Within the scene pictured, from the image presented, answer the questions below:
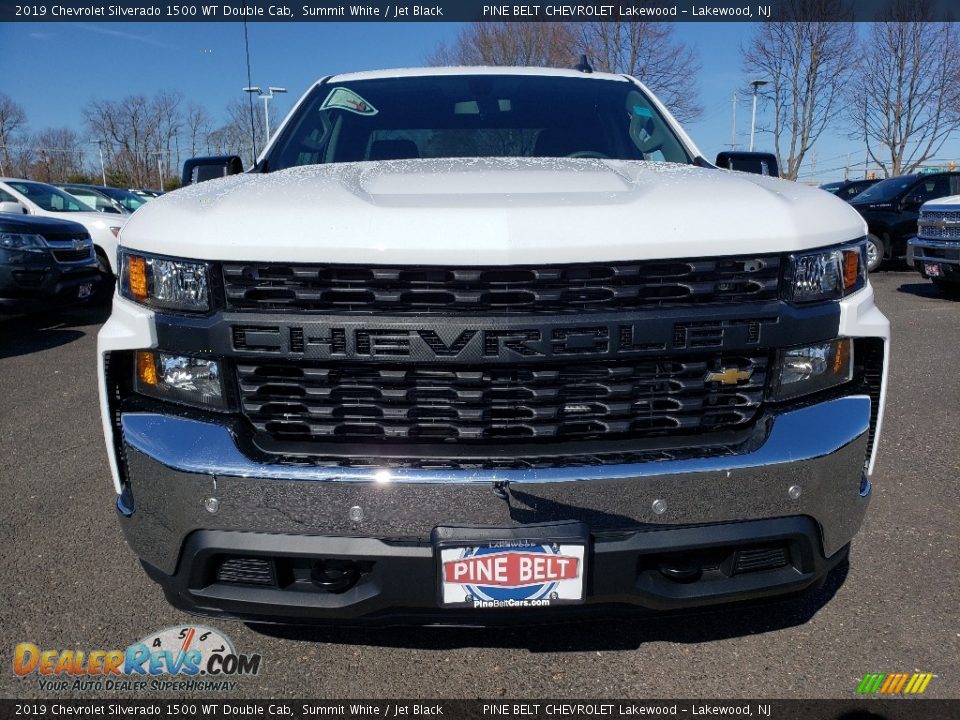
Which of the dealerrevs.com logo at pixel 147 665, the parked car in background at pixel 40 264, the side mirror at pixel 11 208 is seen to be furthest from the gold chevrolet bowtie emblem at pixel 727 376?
the side mirror at pixel 11 208

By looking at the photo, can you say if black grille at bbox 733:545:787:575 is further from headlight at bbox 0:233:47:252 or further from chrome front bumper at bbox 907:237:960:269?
chrome front bumper at bbox 907:237:960:269

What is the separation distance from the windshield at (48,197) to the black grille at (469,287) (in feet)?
32.9

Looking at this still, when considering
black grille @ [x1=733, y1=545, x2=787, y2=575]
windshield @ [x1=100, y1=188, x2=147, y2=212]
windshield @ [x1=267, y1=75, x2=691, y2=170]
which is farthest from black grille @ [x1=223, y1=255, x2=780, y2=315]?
windshield @ [x1=100, y1=188, x2=147, y2=212]

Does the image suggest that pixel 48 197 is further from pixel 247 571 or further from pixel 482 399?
pixel 482 399

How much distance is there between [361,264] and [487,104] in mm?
1796

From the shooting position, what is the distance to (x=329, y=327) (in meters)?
1.62

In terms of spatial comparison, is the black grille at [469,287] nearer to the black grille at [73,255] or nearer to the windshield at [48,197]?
the black grille at [73,255]

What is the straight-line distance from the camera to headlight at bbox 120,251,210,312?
1675 mm

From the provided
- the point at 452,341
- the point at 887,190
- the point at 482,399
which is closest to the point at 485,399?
the point at 482,399

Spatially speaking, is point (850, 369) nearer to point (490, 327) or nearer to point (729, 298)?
point (729, 298)

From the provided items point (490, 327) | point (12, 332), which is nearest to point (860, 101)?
point (12, 332)

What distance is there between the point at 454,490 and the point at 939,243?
963cm

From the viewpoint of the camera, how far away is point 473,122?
3049 mm

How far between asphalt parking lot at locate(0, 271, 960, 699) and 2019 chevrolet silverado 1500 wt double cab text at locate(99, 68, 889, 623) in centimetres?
39
